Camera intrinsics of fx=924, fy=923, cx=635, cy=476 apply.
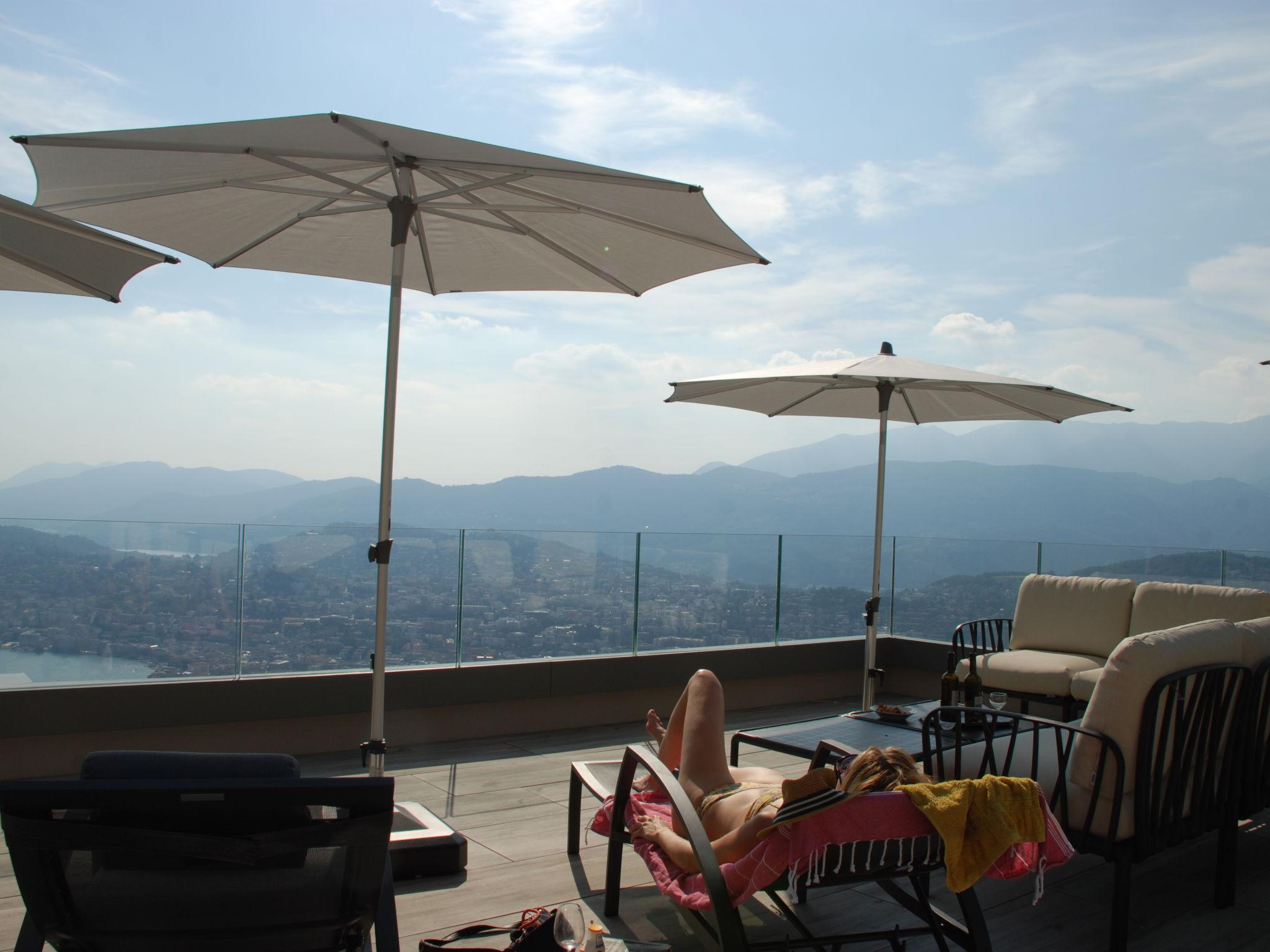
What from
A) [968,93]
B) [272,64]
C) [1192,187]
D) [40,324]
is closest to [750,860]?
[272,64]

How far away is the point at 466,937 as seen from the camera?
260 centimetres

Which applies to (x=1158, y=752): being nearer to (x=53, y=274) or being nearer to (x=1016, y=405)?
(x=1016, y=405)

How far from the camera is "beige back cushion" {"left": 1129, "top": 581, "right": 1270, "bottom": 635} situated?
5184 mm

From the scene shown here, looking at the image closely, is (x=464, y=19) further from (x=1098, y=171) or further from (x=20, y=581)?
(x=1098, y=171)

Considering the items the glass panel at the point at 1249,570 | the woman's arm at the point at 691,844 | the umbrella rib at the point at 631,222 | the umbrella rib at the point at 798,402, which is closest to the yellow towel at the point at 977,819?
the woman's arm at the point at 691,844

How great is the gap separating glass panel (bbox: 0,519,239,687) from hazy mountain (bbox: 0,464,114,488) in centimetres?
2051

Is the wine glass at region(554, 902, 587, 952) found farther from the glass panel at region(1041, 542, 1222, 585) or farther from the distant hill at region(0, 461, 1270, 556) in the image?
the distant hill at region(0, 461, 1270, 556)

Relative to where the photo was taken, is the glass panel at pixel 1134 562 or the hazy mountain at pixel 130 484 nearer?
the glass panel at pixel 1134 562

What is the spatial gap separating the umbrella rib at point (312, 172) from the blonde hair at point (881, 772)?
2477mm

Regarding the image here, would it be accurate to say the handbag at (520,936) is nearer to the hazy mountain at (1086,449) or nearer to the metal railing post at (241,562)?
the metal railing post at (241,562)

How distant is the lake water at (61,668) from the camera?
15.1 feet

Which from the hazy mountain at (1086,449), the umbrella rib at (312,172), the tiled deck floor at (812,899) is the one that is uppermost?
the hazy mountain at (1086,449)

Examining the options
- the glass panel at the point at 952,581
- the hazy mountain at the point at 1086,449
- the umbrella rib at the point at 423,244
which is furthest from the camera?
the hazy mountain at the point at 1086,449

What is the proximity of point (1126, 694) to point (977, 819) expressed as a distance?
1006 millimetres
